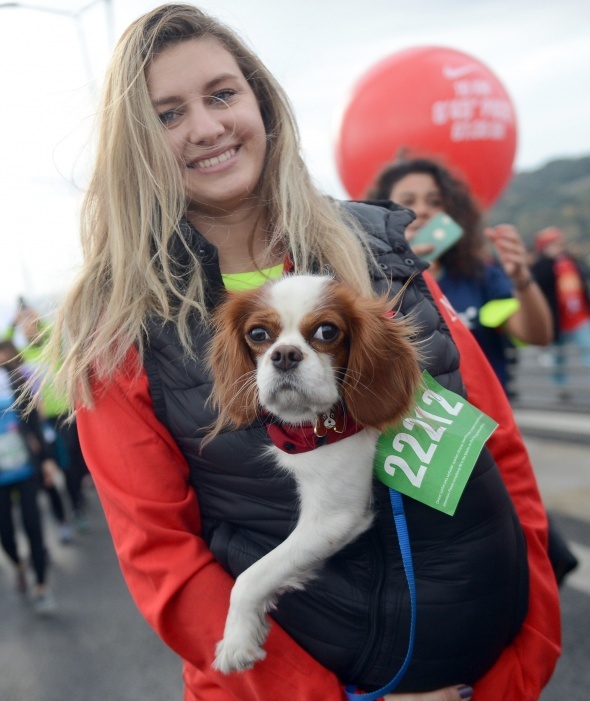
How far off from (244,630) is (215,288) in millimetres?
748

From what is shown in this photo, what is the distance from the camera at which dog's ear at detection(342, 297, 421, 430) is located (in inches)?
51.6

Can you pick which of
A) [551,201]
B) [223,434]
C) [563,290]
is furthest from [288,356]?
[551,201]

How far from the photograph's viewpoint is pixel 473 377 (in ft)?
5.45

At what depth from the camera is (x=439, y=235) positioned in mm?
2625

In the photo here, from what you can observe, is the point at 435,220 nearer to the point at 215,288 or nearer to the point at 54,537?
the point at 215,288

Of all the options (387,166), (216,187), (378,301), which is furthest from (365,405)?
(387,166)

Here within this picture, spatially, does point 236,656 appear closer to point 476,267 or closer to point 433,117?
point 476,267

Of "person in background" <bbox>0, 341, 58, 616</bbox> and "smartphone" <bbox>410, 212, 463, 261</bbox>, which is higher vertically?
"smartphone" <bbox>410, 212, 463, 261</bbox>

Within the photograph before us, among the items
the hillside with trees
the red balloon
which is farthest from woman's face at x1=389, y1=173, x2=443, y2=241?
the hillside with trees

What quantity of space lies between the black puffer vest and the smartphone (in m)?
1.15

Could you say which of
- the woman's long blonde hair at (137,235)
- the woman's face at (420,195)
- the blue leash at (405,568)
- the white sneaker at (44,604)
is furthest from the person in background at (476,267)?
the white sneaker at (44,604)

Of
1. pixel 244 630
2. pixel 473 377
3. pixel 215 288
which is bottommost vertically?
pixel 244 630

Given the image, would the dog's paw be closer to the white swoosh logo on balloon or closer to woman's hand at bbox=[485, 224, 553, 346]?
woman's hand at bbox=[485, 224, 553, 346]

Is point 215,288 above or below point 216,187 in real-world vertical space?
below
